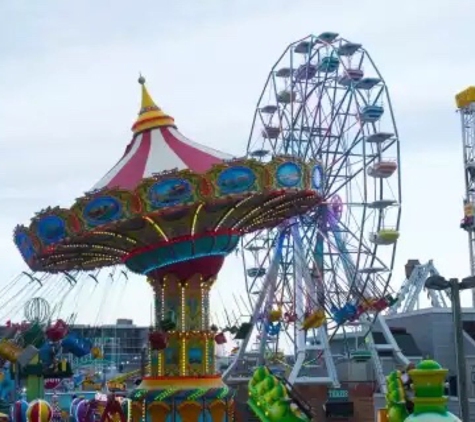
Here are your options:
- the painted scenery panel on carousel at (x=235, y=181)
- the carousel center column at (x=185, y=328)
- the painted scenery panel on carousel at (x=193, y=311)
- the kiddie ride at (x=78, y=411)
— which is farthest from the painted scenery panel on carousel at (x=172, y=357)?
the painted scenery panel on carousel at (x=235, y=181)

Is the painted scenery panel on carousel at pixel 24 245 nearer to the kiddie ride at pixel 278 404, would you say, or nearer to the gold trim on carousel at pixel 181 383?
the gold trim on carousel at pixel 181 383

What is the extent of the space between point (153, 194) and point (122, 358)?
76.6m

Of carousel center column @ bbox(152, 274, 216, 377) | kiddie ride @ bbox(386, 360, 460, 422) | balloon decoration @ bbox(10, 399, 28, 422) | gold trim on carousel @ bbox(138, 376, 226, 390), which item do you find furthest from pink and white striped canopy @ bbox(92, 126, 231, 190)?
kiddie ride @ bbox(386, 360, 460, 422)

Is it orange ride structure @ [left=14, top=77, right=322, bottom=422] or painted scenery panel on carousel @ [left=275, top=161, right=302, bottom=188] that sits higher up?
painted scenery panel on carousel @ [left=275, top=161, right=302, bottom=188]

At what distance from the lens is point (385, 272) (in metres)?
32.5

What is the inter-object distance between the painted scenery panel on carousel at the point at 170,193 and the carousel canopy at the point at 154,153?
0.91 m

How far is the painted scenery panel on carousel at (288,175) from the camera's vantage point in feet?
69.7

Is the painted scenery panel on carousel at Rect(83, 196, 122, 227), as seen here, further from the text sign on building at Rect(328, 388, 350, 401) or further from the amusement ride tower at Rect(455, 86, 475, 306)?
the amusement ride tower at Rect(455, 86, 475, 306)

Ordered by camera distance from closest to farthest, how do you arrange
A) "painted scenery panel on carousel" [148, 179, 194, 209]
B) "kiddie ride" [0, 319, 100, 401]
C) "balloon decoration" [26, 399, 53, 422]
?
"balloon decoration" [26, 399, 53, 422] → "painted scenery panel on carousel" [148, 179, 194, 209] → "kiddie ride" [0, 319, 100, 401]

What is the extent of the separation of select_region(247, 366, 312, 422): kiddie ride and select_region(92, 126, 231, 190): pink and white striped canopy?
6.15 m

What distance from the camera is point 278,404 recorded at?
16.2m

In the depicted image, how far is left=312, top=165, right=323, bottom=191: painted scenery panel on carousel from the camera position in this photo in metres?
22.5

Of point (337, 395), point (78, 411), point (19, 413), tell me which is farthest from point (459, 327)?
point (337, 395)

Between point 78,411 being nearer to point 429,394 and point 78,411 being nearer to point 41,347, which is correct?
point 41,347
